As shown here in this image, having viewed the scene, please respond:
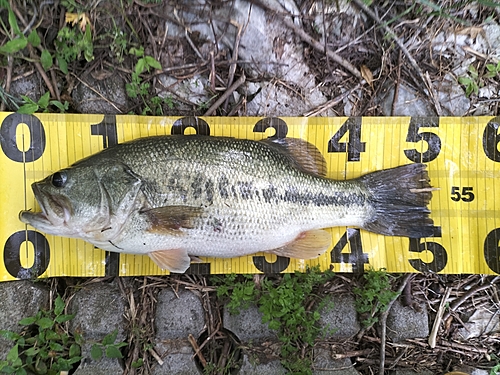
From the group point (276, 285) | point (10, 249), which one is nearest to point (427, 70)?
point (276, 285)

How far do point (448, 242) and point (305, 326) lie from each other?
59.7 inches

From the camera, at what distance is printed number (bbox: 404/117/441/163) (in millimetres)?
3391

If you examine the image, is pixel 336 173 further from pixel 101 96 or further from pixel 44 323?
pixel 44 323

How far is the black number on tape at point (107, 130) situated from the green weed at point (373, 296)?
251 cm

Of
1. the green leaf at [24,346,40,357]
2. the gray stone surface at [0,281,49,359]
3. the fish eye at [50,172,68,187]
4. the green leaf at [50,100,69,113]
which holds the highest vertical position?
the green leaf at [50,100,69,113]

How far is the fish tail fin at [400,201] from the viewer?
323 cm

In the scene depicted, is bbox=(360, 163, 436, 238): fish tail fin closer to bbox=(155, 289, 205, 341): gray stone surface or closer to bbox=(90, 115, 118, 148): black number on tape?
bbox=(155, 289, 205, 341): gray stone surface

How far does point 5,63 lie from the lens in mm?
3266

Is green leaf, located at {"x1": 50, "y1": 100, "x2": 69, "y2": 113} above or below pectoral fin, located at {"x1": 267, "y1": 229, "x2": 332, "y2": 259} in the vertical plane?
above

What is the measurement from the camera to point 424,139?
134 inches

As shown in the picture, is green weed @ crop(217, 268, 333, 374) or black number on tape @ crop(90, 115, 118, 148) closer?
green weed @ crop(217, 268, 333, 374)

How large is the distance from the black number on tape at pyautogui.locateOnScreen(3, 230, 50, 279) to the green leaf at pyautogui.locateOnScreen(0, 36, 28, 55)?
151 cm

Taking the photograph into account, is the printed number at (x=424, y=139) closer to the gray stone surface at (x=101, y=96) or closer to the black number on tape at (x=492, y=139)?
the black number on tape at (x=492, y=139)

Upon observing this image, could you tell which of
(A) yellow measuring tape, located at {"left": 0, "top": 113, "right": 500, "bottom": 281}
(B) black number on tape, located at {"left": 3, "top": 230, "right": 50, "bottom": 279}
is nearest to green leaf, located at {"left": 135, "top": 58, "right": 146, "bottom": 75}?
(A) yellow measuring tape, located at {"left": 0, "top": 113, "right": 500, "bottom": 281}
